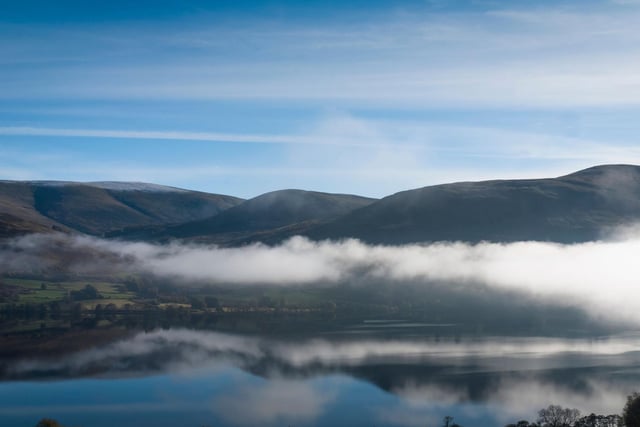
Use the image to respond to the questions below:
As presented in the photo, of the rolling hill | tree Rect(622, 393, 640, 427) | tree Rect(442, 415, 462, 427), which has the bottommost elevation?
tree Rect(442, 415, 462, 427)

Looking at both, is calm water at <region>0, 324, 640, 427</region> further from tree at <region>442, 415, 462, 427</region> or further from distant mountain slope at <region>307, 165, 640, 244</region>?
distant mountain slope at <region>307, 165, 640, 244</region>

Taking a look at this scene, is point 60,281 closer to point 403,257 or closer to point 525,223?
point 403,257

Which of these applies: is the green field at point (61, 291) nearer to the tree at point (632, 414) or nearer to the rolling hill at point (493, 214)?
the rolling hill at point (493, 214)

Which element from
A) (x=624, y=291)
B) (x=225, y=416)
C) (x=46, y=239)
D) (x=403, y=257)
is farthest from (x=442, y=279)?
(x=225, y=416)

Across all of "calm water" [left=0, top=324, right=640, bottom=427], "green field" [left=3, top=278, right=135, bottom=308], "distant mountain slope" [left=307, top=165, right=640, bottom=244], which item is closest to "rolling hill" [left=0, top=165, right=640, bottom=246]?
"distant mountain slope" [left=307, top=165, right=640, bottom=244]

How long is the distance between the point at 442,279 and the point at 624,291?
94.7 feet

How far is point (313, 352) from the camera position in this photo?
233ft

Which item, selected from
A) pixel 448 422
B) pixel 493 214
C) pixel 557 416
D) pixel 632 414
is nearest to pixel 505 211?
pixel 493 214

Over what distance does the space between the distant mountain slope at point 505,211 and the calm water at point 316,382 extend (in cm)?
6514

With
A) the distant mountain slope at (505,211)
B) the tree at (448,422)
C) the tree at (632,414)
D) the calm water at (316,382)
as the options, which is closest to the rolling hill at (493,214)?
the distant mountain slope at (505,211)

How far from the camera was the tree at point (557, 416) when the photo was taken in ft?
134

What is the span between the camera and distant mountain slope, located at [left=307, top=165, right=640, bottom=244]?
14050 cm

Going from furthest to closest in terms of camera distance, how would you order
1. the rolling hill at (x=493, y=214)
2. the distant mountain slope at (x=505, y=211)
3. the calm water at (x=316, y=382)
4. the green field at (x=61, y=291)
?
the rolling hill at (x=493, y=214) → the distant mountain slope at (x=505, y=211) → the green field at (x=61, y=291) → the calm water at (x=316, y=382)

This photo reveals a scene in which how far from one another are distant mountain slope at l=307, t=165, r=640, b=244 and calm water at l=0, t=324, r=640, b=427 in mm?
65141
